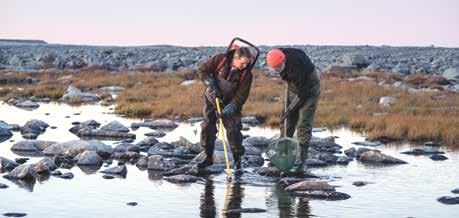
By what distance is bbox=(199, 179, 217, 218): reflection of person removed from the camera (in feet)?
32.5

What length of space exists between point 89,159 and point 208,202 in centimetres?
336

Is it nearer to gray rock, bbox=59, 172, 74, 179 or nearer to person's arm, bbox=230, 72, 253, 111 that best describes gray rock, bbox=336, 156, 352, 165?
person's arm, bbox=230, 72, 253, 111

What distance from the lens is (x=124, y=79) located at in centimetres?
3803

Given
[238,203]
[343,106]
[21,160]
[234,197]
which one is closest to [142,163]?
[21,160]

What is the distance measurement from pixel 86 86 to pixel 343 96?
12.2 metres

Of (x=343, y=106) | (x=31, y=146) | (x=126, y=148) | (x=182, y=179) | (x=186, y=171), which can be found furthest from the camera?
(x=343, y=106)

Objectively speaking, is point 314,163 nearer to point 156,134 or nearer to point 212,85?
point 212,85

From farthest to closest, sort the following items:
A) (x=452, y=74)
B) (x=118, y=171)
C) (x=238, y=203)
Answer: (x=452, y=74) < (x=118, y=171) < (x=238, y=203)

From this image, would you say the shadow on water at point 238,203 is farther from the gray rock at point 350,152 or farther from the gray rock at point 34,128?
the gray rock at point 34,128

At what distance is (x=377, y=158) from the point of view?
46.9 feet

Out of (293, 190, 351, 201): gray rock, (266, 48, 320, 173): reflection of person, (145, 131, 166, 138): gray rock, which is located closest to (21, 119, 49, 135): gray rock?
(145, 131, 166, 138): gray rock

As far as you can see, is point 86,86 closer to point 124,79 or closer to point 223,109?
point 124,79

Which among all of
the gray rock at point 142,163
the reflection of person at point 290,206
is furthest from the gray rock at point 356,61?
the reflection of person at point 290,206

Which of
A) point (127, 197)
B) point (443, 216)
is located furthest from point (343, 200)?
point (127, 197)
